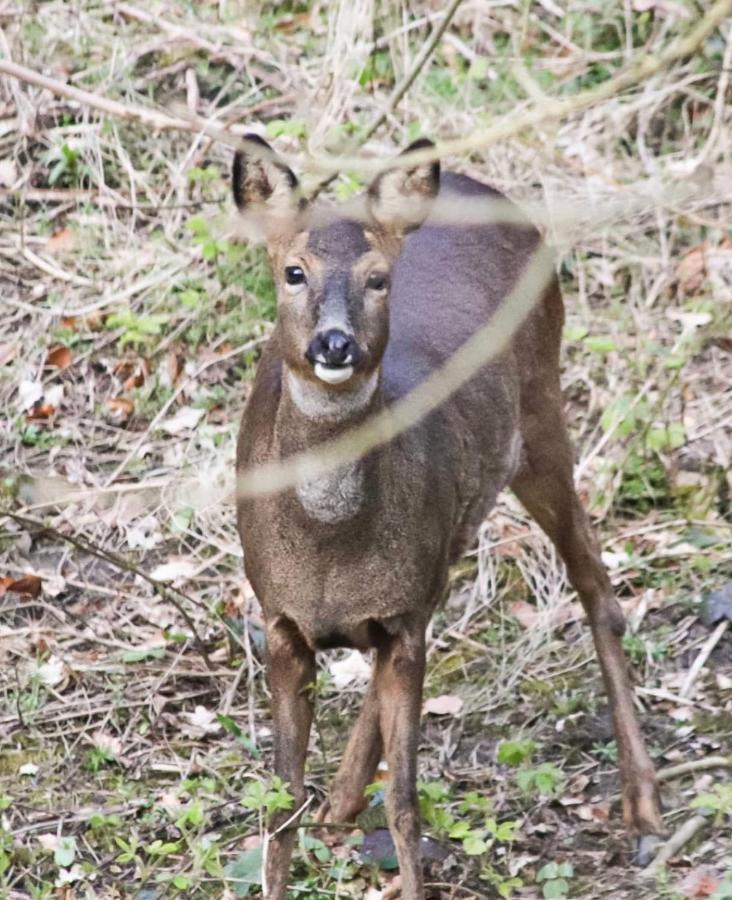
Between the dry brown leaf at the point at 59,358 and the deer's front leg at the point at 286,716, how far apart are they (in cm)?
290

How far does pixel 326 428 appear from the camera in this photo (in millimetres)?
4824

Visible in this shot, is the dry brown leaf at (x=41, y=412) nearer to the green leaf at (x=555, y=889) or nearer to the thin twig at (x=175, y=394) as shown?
the thin twig at (x=175, y=394)

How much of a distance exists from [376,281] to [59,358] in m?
3.21

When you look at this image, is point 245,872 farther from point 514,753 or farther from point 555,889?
point 514,753

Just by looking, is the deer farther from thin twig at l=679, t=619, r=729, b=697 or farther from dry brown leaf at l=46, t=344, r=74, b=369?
dry brown leaf at l=46, t=344, r=74, b=369

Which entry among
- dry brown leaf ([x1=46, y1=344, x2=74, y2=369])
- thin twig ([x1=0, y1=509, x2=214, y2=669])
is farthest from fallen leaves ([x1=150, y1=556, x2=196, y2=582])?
dry brown leaf ([x1=46, y1=344, x2=74, y2=369])

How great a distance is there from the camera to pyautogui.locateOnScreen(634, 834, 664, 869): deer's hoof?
559cm

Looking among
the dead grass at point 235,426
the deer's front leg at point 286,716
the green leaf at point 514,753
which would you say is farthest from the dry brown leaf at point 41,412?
the deer's front leg at point 286,716

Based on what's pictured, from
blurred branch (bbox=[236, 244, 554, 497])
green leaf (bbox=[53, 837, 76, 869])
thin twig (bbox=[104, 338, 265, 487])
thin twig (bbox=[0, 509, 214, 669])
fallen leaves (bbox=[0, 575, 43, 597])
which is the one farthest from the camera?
thin twig (bbox=[104, 338, 265, 487])

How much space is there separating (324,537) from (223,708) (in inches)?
61.5

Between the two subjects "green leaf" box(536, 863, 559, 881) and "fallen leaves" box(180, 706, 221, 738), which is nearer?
"green leaf" box(536, 863, 559, 881)

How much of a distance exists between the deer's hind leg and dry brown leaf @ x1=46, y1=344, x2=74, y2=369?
2.21 meters

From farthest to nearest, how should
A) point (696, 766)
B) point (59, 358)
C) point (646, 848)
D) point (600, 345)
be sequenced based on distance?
point (59, 358) < point (600, 345) < point (696, 766) < point (646, 848)

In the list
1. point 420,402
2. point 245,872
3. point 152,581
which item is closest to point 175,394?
point 152,581
